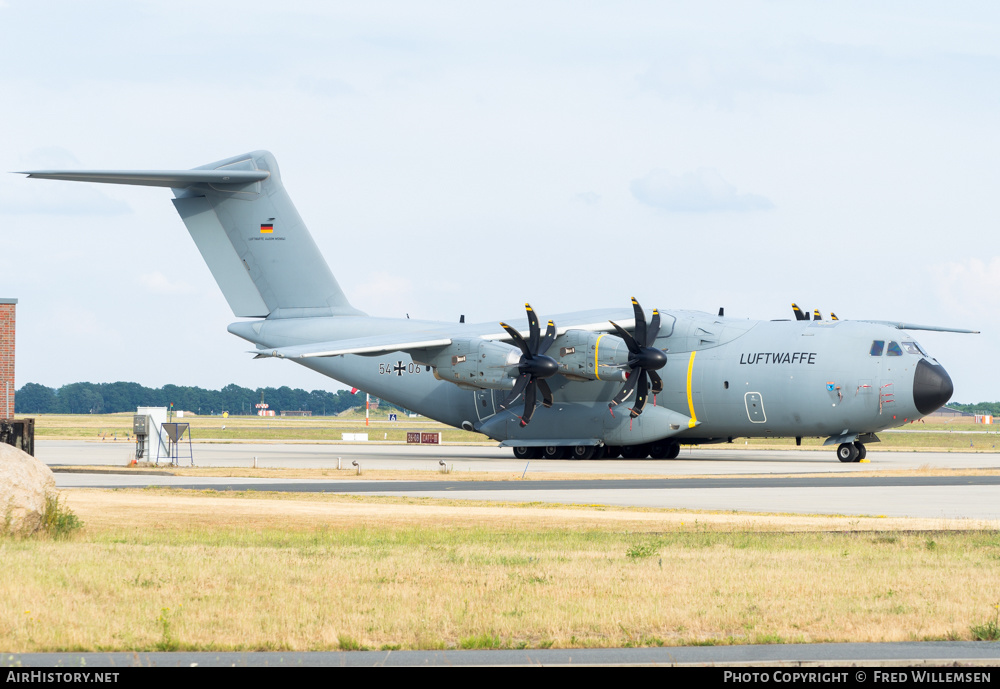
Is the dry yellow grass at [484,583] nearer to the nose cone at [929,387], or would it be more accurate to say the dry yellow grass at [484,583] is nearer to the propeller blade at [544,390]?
the nose cone at [929,387]

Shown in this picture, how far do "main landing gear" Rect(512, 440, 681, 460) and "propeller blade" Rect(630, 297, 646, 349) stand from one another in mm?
5506

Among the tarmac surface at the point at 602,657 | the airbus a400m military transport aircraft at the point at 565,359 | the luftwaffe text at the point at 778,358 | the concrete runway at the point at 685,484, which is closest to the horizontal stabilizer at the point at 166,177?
the airbus a400m military transport aircraft at the point at 565,359

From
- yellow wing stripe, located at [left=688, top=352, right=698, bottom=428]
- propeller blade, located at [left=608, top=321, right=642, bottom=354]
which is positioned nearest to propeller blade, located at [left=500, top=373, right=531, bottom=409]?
propeller blade, located at [left=608, top=321, right=642, bottom=354]

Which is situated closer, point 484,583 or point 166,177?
point 484,583

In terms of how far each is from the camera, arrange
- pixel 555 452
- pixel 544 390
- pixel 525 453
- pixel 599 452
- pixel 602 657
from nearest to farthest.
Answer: pixel 602 657
pixel 544 390
pixel 599 452
pixel 555 452
pixel 525 453

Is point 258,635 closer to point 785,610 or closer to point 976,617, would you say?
point 785,610

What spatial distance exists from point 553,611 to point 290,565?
12.9ft

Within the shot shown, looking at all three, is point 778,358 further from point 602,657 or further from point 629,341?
Result: point 602,657

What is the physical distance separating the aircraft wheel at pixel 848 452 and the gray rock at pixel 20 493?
2960cm

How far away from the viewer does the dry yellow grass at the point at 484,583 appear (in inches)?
383

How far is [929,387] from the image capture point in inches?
1453

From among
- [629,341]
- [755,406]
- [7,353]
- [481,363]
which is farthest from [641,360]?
[7,353]

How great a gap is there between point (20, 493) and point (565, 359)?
983 inches

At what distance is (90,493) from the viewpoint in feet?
78.7
